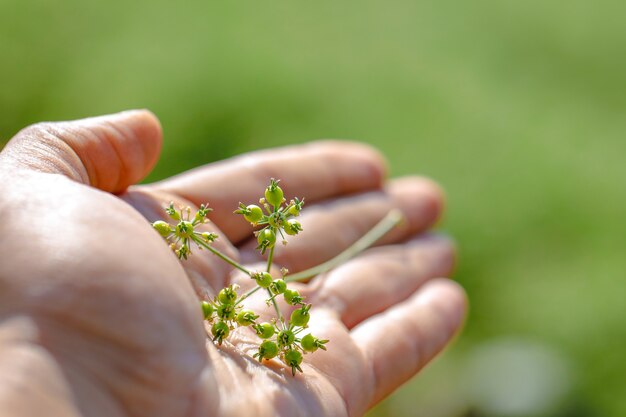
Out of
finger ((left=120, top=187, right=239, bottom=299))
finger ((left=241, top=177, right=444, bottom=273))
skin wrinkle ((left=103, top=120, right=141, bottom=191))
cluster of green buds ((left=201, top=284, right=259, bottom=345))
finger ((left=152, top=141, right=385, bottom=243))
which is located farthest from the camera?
finger ((left=241, top=177, right=444, bottom=273))

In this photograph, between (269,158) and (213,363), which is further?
(269,158)

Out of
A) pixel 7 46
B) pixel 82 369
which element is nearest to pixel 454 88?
pixel 7 46

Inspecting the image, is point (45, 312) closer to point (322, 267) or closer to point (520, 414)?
point (322, 267)

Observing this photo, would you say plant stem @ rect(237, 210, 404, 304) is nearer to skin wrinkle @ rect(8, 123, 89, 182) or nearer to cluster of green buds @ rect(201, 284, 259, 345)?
cluster of green buds @ rect(201, 284, 259, 345)

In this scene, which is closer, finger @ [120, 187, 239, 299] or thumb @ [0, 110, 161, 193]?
thumb @ [0, 110, 161, 193]

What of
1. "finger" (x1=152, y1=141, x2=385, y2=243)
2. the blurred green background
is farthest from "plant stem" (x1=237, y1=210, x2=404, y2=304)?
the blurred green background

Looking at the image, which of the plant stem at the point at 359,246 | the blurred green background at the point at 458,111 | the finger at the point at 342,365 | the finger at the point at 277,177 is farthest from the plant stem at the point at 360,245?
the blurred green background at the point at 458,111

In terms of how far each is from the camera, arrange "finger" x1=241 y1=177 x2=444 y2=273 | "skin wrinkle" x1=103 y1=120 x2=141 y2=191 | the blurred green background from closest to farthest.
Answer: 1. "skin wrinkle" x1=103 y1=120 x2=141 y2=191
2. "finger" x1=241 y1=177 x2=444 y2=273
3. the blurred green background

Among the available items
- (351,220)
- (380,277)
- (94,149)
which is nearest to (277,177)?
(351,220)

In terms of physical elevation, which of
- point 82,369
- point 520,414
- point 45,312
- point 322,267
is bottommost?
point 520,414
